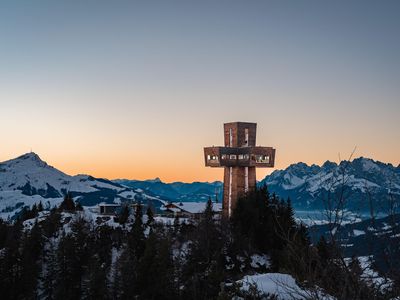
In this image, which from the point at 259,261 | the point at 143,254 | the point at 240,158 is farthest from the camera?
the point at 240,158

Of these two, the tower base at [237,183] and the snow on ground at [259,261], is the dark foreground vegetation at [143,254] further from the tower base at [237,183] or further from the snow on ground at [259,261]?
the tower base at [237,183]

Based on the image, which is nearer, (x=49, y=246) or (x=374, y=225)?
(x=374, y=225)

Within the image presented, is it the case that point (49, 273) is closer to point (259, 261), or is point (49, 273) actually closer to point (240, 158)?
point (259, 261)

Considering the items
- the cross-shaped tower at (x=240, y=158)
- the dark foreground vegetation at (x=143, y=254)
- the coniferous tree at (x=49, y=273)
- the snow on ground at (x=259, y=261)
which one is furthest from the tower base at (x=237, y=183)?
the coniferous tree at (x=49, y=273)

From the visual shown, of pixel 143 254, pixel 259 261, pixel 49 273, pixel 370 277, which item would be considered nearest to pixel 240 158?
pixel 259 261

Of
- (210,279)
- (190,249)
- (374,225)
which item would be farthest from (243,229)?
(374,225)

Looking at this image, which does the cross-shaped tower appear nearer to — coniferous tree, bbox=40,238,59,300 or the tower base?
the tower base

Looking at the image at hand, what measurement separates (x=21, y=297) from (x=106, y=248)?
1685 cm

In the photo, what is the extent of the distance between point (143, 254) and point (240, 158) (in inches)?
1209

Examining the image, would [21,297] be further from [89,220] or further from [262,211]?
[262,211]

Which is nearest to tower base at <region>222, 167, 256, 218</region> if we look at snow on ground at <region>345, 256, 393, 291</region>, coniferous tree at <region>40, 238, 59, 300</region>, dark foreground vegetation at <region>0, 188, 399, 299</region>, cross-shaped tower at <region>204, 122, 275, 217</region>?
cross-shaped tower at <region>204, 122, 275, 217</region>

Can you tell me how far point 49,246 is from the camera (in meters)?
87.4

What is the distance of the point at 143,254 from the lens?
75.1 m

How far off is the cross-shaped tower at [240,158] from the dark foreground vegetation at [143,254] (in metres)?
7.04
